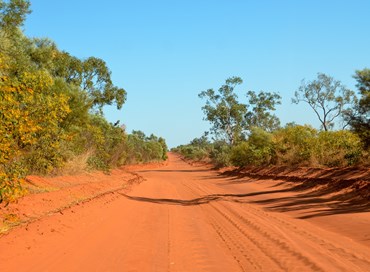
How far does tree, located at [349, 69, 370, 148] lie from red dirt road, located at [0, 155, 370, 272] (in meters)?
7.43

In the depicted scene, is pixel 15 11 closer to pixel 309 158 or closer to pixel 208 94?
pixel 309 158

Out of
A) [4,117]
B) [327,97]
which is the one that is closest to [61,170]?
[4,117]

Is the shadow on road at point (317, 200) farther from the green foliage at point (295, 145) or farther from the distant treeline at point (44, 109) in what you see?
the green foliage at point (295, 145)

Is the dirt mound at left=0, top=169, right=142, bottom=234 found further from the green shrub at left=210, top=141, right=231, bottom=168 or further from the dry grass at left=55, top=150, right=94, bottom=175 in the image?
the green shrub at left=210, top=141, right=231, bottom=168

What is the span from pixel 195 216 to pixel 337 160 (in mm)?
15796

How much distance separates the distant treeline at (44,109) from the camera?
955cm

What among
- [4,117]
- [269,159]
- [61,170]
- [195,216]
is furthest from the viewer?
[269,159]

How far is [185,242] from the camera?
873 centimetres

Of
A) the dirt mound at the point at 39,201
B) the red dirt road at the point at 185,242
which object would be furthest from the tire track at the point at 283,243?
the dirt mound at the point at 39,201

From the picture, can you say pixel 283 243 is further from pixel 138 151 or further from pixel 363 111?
pixel 138 151

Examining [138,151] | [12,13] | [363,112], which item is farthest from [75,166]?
[138,151]

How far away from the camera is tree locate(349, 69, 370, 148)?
18.2 metres

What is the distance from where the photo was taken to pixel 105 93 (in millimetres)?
43125

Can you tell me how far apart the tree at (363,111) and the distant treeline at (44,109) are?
13.1 meters
